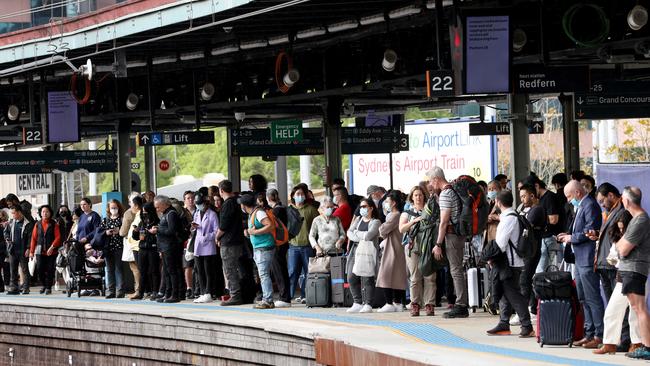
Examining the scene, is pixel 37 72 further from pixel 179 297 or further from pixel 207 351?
pixel 207 351

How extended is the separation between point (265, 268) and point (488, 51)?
168 inches

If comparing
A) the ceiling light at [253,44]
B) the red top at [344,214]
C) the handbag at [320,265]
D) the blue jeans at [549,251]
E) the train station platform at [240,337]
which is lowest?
the train station platform at [240,337]

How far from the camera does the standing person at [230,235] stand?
2150 centimetres

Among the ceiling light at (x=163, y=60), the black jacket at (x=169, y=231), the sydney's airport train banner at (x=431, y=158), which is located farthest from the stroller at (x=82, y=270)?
the sydney's airport train banner at (x=431, y=158)

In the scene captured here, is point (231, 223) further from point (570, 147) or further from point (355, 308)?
point (570, 147)

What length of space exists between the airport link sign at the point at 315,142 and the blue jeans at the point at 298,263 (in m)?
13.0

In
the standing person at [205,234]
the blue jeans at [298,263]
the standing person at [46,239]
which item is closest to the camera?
the blue jeans at [298,263]

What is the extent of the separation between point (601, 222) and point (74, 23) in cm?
1500

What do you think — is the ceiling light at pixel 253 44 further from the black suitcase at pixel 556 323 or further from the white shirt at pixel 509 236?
the black suitcase at pixel 556 323

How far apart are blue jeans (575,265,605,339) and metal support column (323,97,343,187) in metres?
14.8

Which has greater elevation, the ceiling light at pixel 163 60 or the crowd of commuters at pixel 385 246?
the ceiling light at pixel 163 60

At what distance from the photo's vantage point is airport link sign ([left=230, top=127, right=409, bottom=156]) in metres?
35.4

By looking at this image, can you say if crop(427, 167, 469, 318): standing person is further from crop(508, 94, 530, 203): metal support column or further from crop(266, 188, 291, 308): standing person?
crop(508, 94, 530, 203): metal support column

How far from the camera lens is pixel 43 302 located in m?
25.5
